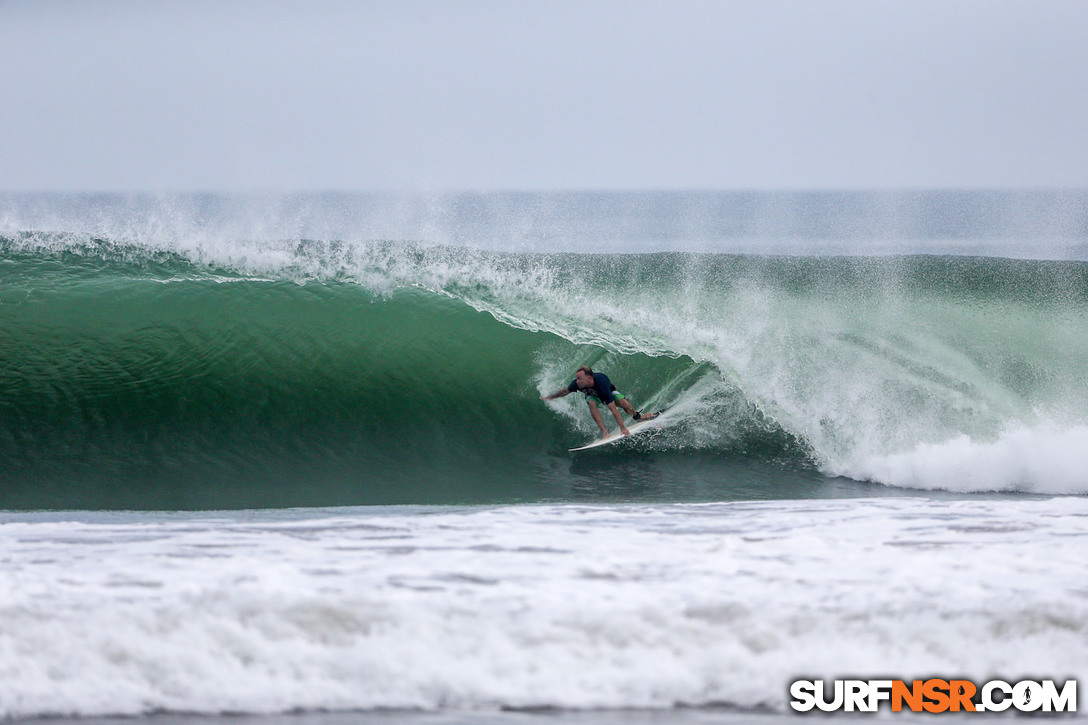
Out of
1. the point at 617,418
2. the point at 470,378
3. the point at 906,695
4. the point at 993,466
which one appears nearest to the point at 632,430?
the point at 617,418

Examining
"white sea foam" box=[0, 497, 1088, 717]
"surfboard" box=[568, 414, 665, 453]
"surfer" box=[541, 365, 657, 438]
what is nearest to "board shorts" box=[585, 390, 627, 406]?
"surfer" box=[541, 365, 657, 438]

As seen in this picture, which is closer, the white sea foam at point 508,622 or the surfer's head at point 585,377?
the white sea foam at point 508,622

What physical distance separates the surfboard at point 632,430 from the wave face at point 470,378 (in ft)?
0.39

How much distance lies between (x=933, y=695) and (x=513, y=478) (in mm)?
4444

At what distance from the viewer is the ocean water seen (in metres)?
2.73

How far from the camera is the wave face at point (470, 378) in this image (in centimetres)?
679

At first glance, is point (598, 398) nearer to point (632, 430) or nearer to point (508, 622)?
point (632, 430)

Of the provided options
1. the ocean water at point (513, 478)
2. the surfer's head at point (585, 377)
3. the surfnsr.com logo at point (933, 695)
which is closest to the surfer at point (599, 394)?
the surfer's head at point (585, 377)

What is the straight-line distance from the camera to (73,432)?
711 cm

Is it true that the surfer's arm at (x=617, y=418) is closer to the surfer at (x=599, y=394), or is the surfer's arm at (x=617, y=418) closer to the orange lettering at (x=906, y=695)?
the surfer at (x=599, y=394)

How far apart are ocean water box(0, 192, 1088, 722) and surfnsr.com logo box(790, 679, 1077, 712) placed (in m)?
0.05

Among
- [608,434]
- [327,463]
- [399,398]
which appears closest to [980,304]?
[608,434]

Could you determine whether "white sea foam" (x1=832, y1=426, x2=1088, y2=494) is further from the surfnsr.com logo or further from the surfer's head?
the surfnsr.com logo

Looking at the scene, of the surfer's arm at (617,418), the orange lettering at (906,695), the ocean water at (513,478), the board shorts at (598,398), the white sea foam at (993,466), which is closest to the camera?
the orange lettering at (906,695)
